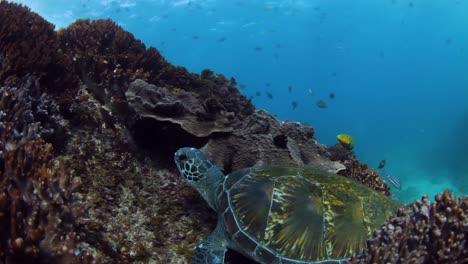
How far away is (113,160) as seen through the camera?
4590mm

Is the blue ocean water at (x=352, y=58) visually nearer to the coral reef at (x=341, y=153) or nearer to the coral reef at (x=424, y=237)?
the coral reef at (x=341, y=153)

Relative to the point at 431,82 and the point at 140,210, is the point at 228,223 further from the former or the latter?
the point at 431,82

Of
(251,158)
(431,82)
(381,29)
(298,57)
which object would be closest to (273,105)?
(298,57)

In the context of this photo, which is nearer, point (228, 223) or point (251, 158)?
point (228, 223)

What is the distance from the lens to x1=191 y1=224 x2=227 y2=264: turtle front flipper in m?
3.35

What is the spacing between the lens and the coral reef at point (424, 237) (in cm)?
274

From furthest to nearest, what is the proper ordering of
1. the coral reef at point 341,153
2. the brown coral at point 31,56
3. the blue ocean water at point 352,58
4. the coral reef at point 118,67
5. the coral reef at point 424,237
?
1. the blue ocean water at point 352,58
2. the coral reef at point 341,153
3. the coral reef at point 118,67
4. the brown coral at point 31,56
5. the coral reef at point 424,237

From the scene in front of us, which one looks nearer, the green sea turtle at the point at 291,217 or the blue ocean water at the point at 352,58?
the green sea turtle at the point at 291,217

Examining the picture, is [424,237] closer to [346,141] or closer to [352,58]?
[346,141]

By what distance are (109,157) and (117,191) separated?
2.32 feet

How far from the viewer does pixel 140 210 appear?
13.2 ft

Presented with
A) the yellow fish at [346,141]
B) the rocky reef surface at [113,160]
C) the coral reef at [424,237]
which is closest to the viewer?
the rocky reef surface at [113,160]

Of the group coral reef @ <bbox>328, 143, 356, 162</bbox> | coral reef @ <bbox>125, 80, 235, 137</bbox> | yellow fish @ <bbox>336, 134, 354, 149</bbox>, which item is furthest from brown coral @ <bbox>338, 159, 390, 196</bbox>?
coral reef @ <bbox>125, 80, 235, 137</bbox>

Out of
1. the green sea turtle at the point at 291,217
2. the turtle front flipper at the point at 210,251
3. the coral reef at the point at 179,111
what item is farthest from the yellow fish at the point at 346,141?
the turtle front flipper at the point at 210,251
